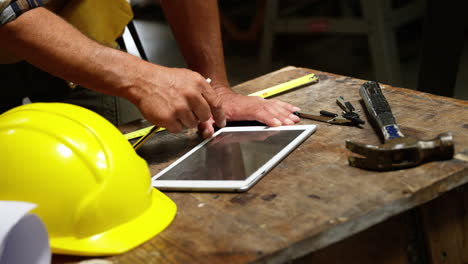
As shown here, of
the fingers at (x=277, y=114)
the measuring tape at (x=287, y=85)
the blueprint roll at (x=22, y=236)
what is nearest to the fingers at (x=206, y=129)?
the fingers at (x=277, y=114)

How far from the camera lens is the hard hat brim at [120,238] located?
0.76 meters

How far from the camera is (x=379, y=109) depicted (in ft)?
3.50

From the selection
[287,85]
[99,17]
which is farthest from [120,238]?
[99,17]

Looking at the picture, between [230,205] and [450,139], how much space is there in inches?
14.3

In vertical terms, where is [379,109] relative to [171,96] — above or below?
below

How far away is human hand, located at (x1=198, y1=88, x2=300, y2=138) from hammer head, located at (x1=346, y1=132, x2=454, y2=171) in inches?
11.0

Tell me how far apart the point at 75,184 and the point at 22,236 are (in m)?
0.10

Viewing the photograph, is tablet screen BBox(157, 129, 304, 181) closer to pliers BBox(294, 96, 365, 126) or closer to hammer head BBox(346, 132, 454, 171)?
pliers BBox(294, 96, 365, 126)

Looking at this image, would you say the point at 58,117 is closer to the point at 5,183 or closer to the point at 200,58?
the point at 5,183

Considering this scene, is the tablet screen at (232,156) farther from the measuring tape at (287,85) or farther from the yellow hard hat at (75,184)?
the measuring tape at (287,85)

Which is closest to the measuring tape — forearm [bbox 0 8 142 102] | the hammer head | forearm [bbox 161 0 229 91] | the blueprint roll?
forearm [bbox 161 0 229 91]

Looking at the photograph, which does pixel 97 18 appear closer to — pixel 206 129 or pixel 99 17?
pixel 99 17

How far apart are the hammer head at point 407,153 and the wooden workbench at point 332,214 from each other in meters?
0.01

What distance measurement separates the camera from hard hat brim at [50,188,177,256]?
760 mm
